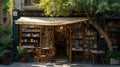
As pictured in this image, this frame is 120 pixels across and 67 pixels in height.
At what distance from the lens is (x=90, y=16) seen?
16.9 metres

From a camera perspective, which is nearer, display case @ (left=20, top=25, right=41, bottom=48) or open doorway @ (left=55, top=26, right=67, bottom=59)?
display case @ (left=20, top=25, right=41, bottom=48)

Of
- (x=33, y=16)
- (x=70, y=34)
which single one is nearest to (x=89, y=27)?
(x=70, y=34)

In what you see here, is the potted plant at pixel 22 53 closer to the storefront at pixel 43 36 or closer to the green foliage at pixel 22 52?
the green foliage at pixel 22 52

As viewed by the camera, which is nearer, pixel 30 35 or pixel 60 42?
pixel 30 35

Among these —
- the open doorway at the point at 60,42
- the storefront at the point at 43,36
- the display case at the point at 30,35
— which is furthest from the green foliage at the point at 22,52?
the open doorway at the point at 60,42

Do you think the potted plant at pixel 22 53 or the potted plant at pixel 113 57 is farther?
the potted plant at pixel 22 53

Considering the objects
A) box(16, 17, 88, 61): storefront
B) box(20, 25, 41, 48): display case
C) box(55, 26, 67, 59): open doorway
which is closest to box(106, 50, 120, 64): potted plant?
box(16, 17, 88, 61): storefront

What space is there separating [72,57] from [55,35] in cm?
227

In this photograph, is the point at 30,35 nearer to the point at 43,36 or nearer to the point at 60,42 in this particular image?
the point at 43,36

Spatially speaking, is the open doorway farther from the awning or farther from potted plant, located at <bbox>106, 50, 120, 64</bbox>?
potted plant, located at <bbox>106, 50, 120, 64</bbox>

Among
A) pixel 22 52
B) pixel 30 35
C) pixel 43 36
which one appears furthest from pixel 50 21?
pixel 22 52

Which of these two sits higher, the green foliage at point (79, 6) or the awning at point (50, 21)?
the green foliage at point (79, 6)

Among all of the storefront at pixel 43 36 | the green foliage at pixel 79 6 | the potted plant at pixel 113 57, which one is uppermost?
the green foliage at pixel 79 6

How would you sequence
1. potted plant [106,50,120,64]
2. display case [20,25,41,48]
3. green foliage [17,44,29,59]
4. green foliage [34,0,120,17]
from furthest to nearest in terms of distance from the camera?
1. display case [20,25,41,48]
2. green foliage [17,44,29,59]
3. potted plant [106,50,120,64]
4. green foliage [34,0,120,17]
